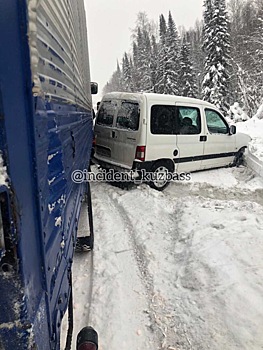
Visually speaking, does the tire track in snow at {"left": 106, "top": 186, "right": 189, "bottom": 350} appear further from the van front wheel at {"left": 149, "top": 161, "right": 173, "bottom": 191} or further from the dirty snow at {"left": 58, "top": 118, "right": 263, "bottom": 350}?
the van front wheel at {"left": 149, "top": 161, "right": 173, "bottom": 191}

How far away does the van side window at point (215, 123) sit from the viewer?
320 inches

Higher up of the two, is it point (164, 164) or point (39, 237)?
point (39, 237)

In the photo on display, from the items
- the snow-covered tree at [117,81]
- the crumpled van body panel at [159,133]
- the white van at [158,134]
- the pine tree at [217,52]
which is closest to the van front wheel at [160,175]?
the white van at [158,134]

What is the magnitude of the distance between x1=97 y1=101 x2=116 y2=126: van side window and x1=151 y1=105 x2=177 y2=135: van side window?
115cm

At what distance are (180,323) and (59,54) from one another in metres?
2.69

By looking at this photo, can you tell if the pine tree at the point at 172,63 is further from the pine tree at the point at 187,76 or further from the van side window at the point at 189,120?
the van side window at the point at 189,120

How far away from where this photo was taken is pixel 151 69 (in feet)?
167

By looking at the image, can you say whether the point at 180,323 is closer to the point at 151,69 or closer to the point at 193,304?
the point at 193,304

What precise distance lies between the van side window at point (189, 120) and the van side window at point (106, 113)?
5.60ft

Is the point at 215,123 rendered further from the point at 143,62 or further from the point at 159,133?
the point at 143,62

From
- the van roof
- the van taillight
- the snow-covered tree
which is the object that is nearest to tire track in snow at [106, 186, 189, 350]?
the van taillight

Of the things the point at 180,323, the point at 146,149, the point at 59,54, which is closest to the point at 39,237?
the point at 59,54

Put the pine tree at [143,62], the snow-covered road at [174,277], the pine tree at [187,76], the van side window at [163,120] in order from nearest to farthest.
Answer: the snow-covered road at [174,277] → the van side window at [163,120] → the pine tree at [187,76] → the pine tree at [143,62]

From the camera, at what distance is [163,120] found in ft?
23.2
